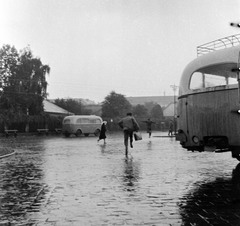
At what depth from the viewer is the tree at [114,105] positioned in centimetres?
8256

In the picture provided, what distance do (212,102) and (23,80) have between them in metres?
50.5

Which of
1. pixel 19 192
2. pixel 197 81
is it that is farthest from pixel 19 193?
pixel 197 81

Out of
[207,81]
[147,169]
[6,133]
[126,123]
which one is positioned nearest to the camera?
[207,81]

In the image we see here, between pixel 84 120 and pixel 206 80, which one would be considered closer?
pixel 206 80

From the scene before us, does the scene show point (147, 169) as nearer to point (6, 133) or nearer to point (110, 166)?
point (110, 166)

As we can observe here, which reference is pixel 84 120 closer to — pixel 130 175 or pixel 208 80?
pixel 130 175

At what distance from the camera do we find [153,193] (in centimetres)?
712

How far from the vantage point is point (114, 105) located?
8325cm

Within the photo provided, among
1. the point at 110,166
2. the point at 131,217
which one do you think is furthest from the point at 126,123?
the point at 131,217

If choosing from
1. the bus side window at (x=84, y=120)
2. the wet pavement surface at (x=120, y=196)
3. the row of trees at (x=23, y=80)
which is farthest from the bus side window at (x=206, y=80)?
the row of trees at (x=23, y=80)

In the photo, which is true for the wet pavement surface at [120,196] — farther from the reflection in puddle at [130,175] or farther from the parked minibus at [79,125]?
the parked minibus at [79,125]

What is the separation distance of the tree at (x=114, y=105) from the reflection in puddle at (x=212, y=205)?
7465 cm

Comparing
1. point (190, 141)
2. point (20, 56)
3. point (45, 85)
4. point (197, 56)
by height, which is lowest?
point (190, 141)

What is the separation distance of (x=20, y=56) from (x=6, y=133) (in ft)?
55.8
